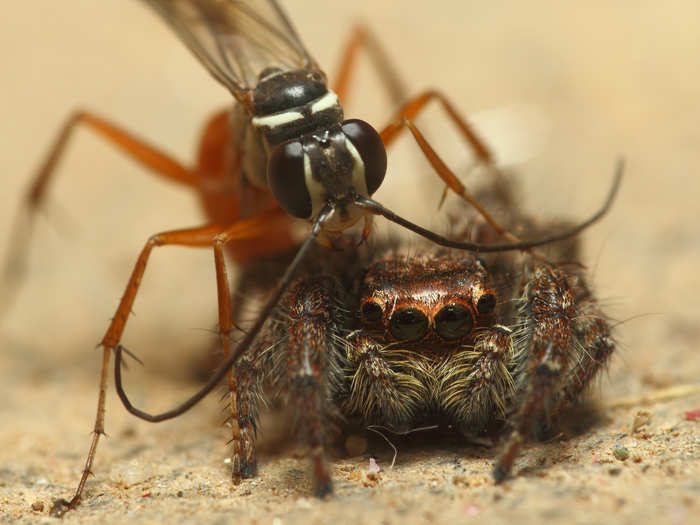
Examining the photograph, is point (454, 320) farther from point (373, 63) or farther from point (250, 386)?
point (373, 63)

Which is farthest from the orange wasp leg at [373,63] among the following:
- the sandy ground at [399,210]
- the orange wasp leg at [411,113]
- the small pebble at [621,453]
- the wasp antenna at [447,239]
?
the small pebble at [621,453]

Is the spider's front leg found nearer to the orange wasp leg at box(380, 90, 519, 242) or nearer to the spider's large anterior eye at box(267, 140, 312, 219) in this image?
the orange wasp leg at box(380, 90, 519, 242)

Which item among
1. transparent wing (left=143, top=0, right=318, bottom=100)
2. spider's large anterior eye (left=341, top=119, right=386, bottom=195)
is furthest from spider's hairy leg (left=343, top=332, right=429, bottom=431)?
transparent wing (left=143, top=0, right=318, bottom=100)

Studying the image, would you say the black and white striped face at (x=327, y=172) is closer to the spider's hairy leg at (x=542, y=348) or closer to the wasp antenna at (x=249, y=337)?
the wasp antenna at (x=249, y=337)

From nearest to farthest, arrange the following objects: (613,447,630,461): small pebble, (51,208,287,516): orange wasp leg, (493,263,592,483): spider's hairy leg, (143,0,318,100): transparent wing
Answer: (493,263,592,483): spider's hairy leg, (613,447,630,461): small pebble, (51,208,287,516): orange wasp leg, (143,0,318,100): transparent wing

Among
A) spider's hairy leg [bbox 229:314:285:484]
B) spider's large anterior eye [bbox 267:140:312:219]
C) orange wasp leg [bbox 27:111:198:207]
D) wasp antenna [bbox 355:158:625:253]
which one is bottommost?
spider's hairy leg [bbox 229:314:285:484]

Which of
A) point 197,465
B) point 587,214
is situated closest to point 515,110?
point 587,214
